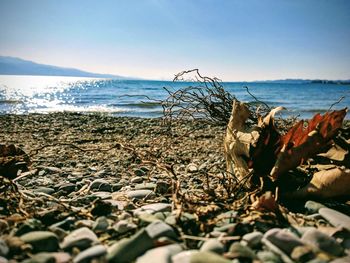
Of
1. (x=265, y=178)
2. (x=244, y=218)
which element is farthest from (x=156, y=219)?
(x=265, y=178)

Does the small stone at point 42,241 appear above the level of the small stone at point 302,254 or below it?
below

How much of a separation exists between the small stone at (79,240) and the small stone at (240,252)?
0.66 meters

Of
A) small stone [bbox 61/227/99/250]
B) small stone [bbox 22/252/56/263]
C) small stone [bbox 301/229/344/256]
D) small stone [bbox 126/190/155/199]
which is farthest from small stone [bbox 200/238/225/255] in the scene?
small stone [bbox 126/190/155/199]

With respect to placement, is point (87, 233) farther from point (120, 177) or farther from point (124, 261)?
point (120, 177)

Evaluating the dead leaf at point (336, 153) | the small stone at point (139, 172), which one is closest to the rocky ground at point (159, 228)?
the dead leaf at point (336, 153)

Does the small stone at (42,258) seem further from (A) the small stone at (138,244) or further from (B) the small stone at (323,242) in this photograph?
(B) the small stone at (323,242)

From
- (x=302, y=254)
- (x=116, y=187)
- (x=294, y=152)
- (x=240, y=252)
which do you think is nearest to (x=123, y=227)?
(x=240, y=252)

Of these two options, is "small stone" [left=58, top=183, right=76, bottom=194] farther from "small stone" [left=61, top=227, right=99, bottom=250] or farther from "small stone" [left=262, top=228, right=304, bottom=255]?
"small stone" [left=262, top=228, right=304, bottom=255]

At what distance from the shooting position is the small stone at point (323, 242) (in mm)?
1324

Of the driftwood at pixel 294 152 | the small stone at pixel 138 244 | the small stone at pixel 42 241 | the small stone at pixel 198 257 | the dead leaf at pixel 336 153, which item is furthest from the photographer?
the dead leaf at pixel 336 153

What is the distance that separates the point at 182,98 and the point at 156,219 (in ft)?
5.30

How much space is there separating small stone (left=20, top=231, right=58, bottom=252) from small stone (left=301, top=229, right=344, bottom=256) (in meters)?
1.22

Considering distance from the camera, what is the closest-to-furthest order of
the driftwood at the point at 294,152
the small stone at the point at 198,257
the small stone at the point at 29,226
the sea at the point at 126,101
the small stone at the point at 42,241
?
the small stone at the point at 198,257 → the small stone at the point at 42,241 → the small stone at the point at 29,226 → the driftwood at the point at 294,152 → the sea at the point at 126,101

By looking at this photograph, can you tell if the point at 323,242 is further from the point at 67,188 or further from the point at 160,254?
the point at 67,188
